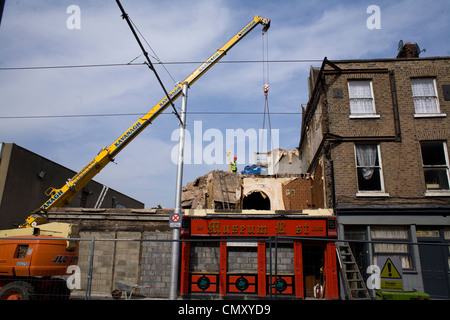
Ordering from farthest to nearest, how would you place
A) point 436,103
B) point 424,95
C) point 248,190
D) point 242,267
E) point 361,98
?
point 248,190
point 361,98
point 424,95
point 436,103
point 242,267

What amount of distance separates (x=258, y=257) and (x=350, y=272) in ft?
12.8

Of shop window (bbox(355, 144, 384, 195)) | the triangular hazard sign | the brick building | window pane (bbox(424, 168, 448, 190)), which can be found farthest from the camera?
shop window (bbox(355, 144, 384, 195))

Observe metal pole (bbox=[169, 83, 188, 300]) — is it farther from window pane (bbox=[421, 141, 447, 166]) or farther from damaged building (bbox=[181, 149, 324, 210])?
window pane (bbox=[421, 141, 447, 166])

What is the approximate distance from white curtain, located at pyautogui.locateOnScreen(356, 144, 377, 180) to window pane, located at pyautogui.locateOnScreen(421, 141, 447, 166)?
7.29 feet

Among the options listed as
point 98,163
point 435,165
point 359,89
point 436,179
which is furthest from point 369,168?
point 98,163

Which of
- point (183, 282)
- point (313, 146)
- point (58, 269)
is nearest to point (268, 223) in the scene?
point (183, 282)

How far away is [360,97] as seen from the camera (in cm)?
1609

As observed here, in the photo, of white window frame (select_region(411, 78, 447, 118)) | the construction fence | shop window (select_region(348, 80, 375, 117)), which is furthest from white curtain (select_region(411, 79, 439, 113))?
the construction fence

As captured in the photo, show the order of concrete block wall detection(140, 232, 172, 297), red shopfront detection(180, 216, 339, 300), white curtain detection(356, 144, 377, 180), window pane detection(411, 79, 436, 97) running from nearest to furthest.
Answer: red shopfront detection(180, 216, 339, 300) < white curtain detection(356, 144, 377, 180) < concrete block wall detection(140, 232, 172, 297) < window pane detection(411, 79, 436, 97)

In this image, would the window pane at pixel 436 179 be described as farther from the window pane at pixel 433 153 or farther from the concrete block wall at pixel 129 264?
the concrete block wall at pixel 129 264

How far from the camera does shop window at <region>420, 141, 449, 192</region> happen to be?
14.9m

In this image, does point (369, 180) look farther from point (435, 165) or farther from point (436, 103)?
point (436, 103)

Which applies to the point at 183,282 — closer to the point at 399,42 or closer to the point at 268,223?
the point at 268,223
